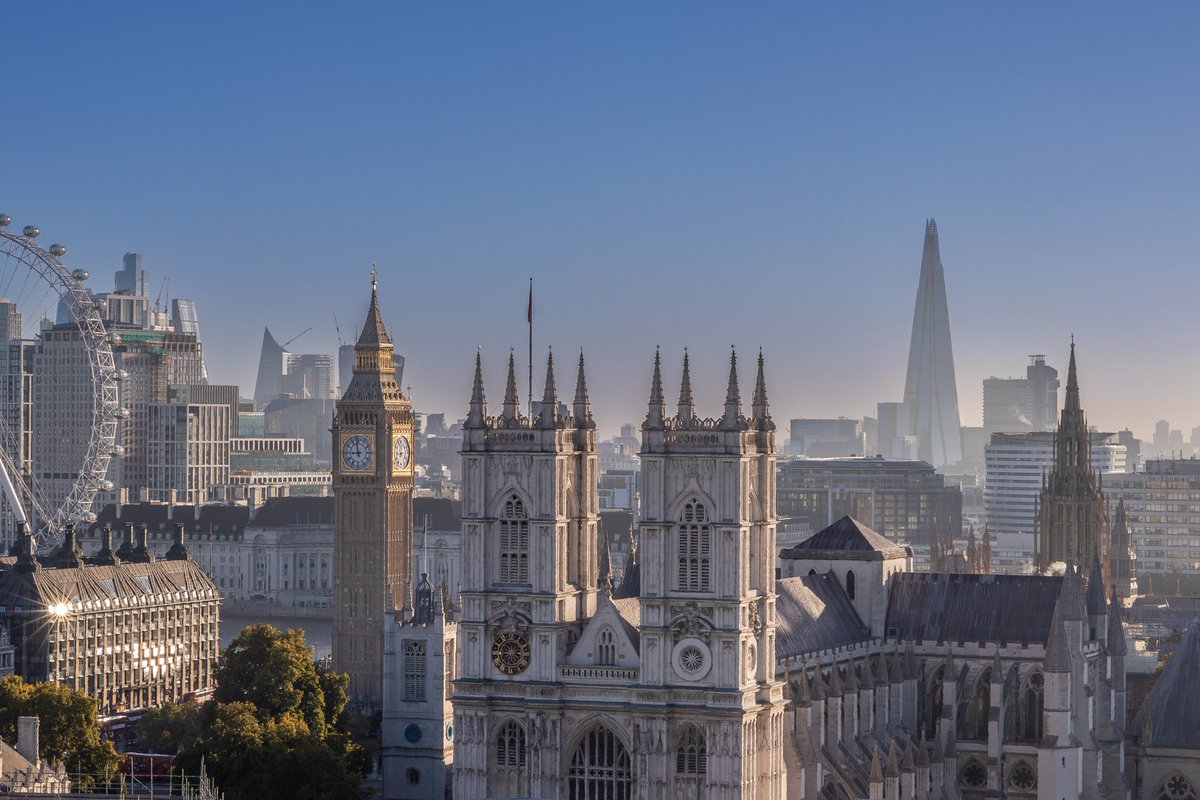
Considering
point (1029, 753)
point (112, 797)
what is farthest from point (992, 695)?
point (112, 797)

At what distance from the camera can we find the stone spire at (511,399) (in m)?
112

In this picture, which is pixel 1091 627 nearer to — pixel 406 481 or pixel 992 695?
pixel 992 695

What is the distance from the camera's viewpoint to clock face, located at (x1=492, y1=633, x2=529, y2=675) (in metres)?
110

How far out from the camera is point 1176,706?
13438 centimetres

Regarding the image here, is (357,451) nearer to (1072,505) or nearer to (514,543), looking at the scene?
(1072,505)

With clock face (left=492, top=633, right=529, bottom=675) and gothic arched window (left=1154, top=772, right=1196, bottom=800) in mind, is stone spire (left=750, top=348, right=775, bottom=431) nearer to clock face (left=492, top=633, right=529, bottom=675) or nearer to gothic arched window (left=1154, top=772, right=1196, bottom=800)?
clock face (left=492, top=633, right=529, bottom=675)

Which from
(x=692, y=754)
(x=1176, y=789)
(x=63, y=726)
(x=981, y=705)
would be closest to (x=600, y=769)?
(x=692, y=754)

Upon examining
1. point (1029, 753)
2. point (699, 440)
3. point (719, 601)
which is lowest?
point (1029, 753)

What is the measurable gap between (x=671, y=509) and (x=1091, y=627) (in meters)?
34.0

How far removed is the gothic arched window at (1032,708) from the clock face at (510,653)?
29892mm

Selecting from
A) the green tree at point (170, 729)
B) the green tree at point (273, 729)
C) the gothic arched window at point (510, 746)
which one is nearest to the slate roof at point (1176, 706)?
the gothic arched window at point (510, 746)

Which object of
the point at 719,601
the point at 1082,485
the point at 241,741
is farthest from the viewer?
the point at 1082,485

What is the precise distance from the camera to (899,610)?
438 feet

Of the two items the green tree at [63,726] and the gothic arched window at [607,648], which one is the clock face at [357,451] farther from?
the gothic arched window at [607,648]
